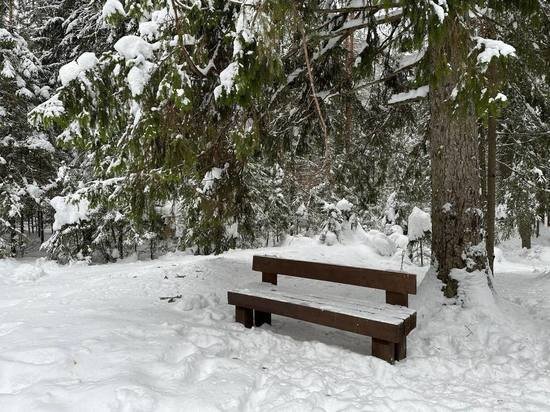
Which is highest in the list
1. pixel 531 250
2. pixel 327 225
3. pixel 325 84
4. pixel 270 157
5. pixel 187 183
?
pixel 325 84

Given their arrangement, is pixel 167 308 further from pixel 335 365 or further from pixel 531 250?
pixel 531 250

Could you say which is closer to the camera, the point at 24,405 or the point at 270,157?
the point at 24,405

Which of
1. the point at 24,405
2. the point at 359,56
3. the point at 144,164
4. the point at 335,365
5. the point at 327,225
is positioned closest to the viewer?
the point at 24,405

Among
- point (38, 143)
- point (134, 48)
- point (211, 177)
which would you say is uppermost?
point (38, 143)

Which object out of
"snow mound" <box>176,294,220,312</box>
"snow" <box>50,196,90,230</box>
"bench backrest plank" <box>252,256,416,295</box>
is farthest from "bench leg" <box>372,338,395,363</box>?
"snow" <box>50,196,90,230</box>

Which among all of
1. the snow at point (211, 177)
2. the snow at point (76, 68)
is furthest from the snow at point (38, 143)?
the snow at point (76, 68)

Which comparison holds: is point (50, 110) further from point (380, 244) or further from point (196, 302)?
point (380, 244)

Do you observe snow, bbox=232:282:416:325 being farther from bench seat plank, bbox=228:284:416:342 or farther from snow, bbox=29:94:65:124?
snow, bbox=29:94:65:124

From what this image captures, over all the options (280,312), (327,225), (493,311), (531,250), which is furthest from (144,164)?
(531,250)

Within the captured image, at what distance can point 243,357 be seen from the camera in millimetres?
4312

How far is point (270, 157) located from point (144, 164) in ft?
8.71

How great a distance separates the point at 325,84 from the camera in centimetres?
773

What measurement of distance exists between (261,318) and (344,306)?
48.1 inches

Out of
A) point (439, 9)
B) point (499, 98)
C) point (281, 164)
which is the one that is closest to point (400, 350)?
point (499, 98)
